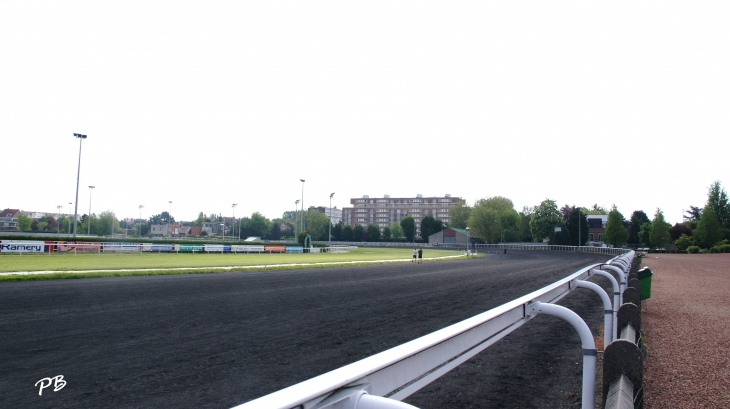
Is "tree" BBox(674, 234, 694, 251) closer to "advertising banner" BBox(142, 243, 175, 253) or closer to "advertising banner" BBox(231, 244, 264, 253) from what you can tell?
"advertising banner" BBox(231, 244, 264, 253)

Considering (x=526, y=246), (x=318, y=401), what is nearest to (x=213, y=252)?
A: (x=318, y=401)

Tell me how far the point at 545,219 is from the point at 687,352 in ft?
312

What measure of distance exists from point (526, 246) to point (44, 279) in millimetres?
87849

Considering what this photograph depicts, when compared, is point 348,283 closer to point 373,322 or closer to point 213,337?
point 373,322

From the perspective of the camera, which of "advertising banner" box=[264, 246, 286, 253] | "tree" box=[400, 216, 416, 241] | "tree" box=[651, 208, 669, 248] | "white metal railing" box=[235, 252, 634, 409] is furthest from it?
"tree" box=[400, 216, 416, 241]

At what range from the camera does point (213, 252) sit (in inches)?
1893

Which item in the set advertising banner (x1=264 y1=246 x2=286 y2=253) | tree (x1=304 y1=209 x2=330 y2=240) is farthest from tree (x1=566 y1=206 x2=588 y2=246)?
tree (x1=304 y1=209 x2=330 y2=240)

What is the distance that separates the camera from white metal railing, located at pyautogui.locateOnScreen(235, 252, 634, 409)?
142 centimetres

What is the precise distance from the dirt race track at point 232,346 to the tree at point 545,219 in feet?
285

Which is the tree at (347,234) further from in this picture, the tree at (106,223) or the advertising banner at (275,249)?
the advertising banner at (275,249)

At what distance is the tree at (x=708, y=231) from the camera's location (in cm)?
Result: 6506

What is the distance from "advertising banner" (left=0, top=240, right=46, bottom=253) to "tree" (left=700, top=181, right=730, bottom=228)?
282 feet

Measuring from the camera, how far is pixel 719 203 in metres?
77.3

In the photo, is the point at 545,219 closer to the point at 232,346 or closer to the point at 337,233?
the point at 337,233
